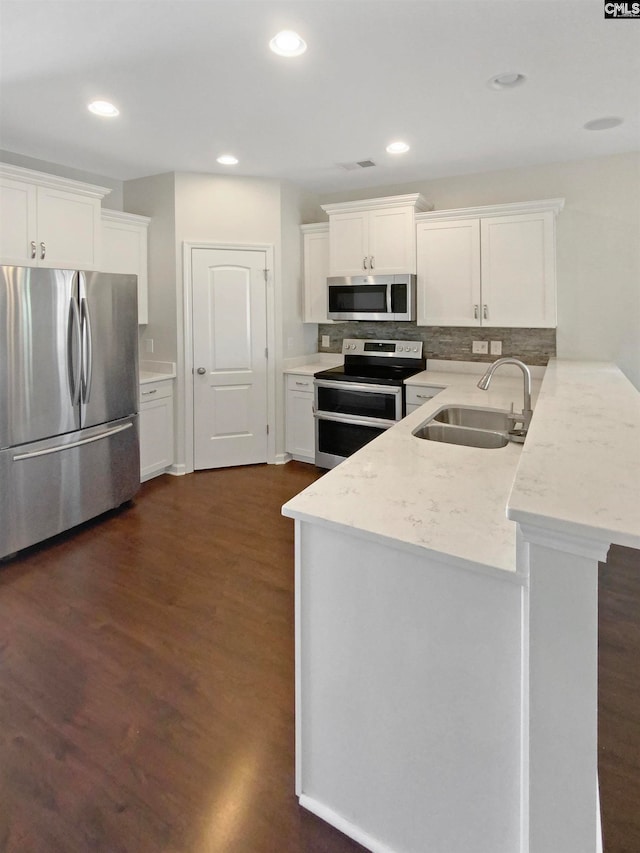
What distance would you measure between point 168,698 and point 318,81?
9.57 ft

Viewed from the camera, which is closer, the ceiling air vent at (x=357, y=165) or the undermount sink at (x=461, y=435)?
the undermount sink at (x=461, y=435)

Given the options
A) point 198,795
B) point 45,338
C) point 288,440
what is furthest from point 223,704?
point 288,440

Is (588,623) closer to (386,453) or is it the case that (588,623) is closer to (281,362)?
(386,453)

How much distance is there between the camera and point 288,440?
4945mm

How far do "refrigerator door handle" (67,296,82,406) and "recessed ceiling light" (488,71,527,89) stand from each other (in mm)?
2679

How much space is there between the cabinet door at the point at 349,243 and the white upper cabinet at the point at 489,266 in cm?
48

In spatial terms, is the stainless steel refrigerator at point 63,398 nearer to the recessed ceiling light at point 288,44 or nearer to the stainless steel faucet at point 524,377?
the recessed ceiling light at point 288,44

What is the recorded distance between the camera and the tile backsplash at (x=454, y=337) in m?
4.23

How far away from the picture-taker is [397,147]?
3.65m

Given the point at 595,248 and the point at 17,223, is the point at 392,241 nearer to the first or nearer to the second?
the point at 595,248

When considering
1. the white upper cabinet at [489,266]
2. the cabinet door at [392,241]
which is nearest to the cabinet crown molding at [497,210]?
the white upper cabinet at [489,266]

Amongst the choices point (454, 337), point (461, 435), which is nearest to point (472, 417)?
point (461, 435)

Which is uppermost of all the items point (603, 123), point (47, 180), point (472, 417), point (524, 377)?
point (603, 123)

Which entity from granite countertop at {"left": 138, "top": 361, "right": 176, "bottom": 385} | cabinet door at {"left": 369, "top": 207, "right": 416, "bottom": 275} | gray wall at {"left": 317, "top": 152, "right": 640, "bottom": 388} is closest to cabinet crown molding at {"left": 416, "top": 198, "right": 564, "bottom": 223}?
cabinet door at {"left": 369, "top": 207, "right": 416, "bottom": 275}
